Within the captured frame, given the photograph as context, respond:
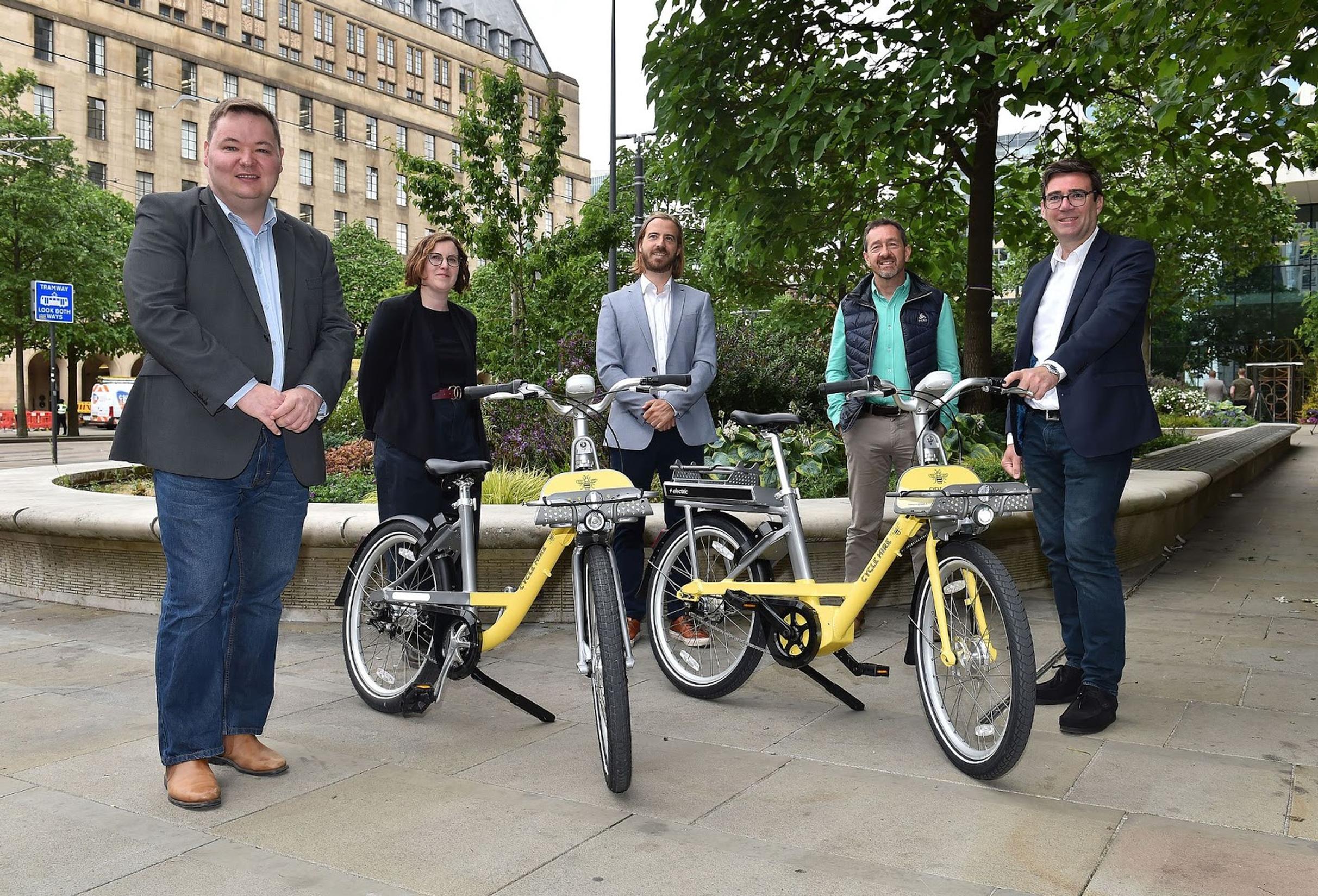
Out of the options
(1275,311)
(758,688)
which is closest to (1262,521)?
(758,688)

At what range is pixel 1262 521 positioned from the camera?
11617mm

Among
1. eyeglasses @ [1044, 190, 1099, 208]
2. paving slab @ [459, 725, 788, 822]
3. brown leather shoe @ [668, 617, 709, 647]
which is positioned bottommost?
paving slab @ [459, 725, 788, 822]

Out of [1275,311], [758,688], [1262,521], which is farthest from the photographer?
[1275,311]

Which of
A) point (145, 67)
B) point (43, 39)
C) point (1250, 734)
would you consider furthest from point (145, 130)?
point (1250, 734)

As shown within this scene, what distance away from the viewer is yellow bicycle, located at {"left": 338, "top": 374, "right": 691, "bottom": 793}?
12.3 ft

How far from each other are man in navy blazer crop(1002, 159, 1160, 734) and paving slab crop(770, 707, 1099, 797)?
0.96 ft

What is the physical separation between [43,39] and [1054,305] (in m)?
58.5

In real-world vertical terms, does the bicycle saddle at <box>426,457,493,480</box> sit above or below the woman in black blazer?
below

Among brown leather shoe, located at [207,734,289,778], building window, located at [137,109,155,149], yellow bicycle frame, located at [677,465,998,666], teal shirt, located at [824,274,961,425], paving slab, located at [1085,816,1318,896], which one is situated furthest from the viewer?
building window, located at [137,109,155,149]

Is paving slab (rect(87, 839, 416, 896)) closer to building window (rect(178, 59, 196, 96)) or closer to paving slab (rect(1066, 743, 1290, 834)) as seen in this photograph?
paving slab (rect(1066, 743, 1290, 834))

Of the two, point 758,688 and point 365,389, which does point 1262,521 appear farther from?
point 365,389

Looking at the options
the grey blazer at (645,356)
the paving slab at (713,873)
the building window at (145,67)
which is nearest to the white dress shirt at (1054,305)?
the grey blazer at (645,356)

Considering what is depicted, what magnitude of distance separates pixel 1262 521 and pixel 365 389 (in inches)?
386

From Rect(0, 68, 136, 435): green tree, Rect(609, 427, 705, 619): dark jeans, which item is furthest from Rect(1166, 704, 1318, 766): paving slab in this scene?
Rect(0, 68, 136, 435): green tree
